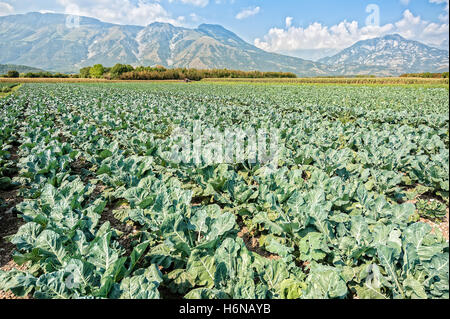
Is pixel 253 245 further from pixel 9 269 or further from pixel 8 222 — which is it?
pixel 8 222

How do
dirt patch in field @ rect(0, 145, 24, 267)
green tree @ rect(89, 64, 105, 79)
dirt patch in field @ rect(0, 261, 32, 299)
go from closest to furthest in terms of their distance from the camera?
dirt patch in field @ rect(0, 261, 32, 299), dirt patch in field @ rect(0, 145, 24, 267), green tree @ rect(89, 64, 105, 79)

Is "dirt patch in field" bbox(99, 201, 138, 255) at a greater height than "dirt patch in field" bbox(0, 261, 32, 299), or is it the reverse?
"dirt patch in field" bbox(99, 201, 138, 255)

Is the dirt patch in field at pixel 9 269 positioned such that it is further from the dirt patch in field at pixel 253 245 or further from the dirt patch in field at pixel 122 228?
the dirt patch in field at pixel 253 245

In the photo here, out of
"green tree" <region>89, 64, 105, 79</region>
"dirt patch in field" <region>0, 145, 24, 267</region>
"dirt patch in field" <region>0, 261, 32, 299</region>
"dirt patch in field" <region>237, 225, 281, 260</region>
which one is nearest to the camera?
"dirt patch in field" <region>0, 261, 32, 299</region>

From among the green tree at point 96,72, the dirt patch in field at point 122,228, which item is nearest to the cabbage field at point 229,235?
the dirt patch in field at point 122,228

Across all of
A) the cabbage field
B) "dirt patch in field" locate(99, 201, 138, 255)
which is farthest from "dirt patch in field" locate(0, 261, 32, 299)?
"dirt patch in field" locate(99, 201, 138, 255)

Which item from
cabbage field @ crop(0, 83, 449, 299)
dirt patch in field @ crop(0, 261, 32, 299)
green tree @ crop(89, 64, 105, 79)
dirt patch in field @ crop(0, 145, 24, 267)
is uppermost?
green tree @ crop(89, 64, 105, 79)

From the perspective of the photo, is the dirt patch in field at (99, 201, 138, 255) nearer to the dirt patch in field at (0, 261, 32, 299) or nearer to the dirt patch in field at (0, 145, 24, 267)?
the dirt patch in field at (0, 261, 32, 299)

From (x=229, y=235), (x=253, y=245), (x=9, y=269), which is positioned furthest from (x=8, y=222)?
(x=253, y=245)

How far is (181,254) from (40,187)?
356 cm

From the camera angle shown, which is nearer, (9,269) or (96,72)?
(9,269)

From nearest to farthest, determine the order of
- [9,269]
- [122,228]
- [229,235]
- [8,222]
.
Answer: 1. [229,235]
2. [9,269]
3. [122,228]
4. [8,222]

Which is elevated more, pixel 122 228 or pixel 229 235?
pixel 229 235
